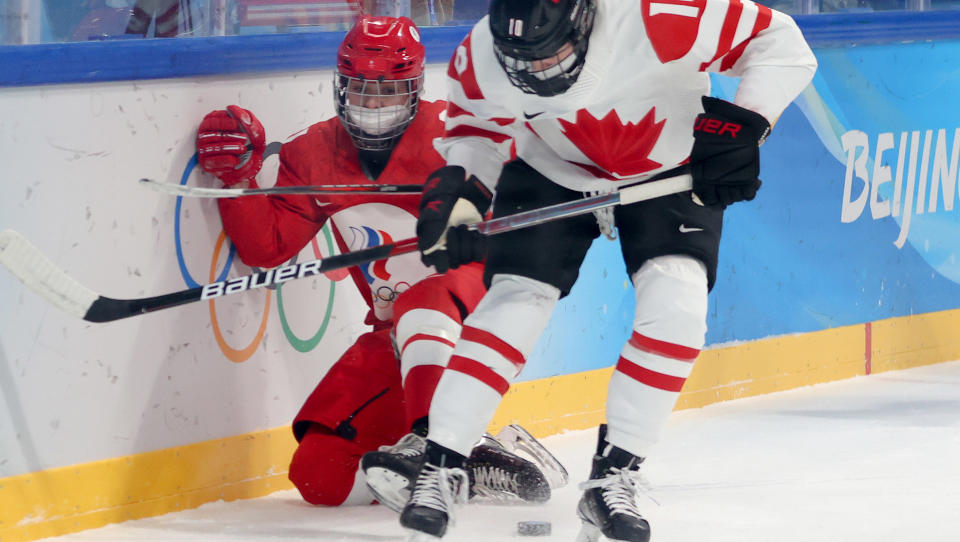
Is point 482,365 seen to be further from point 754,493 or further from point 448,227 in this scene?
point 754,493

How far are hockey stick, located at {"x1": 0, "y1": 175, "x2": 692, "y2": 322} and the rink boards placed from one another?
0.18m

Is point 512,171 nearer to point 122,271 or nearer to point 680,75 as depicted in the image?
point 680,75

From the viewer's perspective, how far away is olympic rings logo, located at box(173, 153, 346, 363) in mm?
2660

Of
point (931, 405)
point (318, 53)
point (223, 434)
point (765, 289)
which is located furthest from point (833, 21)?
point (223, 434)

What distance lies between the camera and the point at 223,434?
276cm

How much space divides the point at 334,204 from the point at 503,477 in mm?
715

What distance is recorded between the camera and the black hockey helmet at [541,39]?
201 cm

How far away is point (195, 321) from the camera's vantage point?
2.70 meters

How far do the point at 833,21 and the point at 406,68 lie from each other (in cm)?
186

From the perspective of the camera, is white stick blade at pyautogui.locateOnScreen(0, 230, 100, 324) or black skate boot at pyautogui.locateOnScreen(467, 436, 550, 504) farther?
black skate boot at pyautogui.locateOnScreen(467, 436, 550, 504)

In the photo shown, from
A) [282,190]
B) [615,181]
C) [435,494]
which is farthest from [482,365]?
[282,190]

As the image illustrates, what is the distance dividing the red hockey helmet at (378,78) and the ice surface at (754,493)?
2.70 ft

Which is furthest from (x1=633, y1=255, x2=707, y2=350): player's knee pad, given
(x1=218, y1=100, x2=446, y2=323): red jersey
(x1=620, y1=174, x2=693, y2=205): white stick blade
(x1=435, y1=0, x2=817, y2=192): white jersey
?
(x1=218, y1=100, x2=446, y2=323): red jersey

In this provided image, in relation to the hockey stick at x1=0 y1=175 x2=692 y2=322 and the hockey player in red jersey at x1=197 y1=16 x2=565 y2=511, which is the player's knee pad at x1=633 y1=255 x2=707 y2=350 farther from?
the hockey player in red jersey at x1=197 y1=16 x2=565 y2=511
